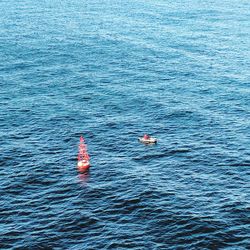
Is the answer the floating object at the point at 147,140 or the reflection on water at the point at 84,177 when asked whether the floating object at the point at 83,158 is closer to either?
the reflection on water at the point at 84,177

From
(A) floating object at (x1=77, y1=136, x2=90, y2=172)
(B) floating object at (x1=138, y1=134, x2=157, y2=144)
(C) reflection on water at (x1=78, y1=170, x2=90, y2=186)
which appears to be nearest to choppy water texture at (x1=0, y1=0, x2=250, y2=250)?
(C) reflection on water at (x1=78, y1=170, x2=90, y2=186)

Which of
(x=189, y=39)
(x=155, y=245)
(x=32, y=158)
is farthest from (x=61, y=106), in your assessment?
(x=189, y=39)

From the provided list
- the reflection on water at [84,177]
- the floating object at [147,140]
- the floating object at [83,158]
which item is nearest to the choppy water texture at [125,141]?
the reflection on water at [84,177]

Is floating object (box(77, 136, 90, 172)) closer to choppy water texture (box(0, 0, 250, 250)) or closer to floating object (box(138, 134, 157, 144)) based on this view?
choppy water texture (box(0, 0, 250, 250))

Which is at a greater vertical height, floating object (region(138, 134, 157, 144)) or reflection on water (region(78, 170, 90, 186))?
floating object (region(138, 134, 157, 144))

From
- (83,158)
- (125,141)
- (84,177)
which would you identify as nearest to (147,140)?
(125,141)

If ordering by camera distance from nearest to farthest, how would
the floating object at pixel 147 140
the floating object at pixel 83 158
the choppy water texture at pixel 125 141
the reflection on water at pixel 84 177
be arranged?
1. the choppy water texture at pixel 125 141
2. the reflection on water at pixel 84 177
3. the floating object at pixel 83 158
4. the floating object at pixel 147 140
